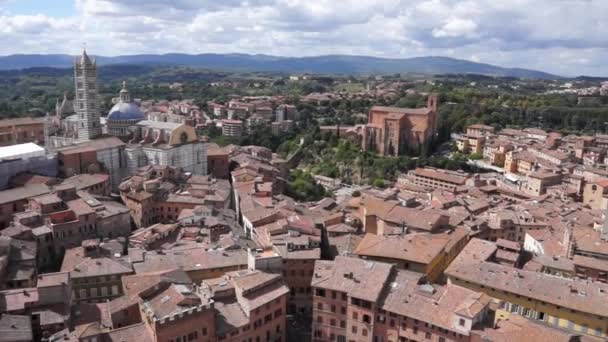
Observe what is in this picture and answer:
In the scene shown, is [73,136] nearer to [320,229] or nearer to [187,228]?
[187,228]

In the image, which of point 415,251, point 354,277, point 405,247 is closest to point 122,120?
point 405,247

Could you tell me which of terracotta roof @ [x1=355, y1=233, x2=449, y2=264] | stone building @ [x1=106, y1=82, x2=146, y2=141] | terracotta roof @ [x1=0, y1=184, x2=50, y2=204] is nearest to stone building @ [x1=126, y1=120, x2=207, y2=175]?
stone building @ [x1=106, y1=82, x2=146, y2=141]

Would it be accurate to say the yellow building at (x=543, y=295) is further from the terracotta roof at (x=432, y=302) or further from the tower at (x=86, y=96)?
the tower at (x=86, y=96)

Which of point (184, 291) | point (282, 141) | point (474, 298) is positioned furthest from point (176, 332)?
point (282, 141)

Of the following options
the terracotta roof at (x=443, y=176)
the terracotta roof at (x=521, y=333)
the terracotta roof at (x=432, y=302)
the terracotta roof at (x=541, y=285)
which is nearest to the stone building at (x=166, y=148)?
the terracotta roof at (x=443, y=176)

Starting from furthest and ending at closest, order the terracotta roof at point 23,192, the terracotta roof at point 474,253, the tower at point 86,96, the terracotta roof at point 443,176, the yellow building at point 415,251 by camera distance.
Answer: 1. the terracotta roof at point 443,176
2. the tower at point 86,96
3. the terracotta roof at point 23,192
4. the terracotta roof at point 474,253
5. the yellow building at point 415,251

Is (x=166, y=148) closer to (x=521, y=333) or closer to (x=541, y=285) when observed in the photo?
(x=541, y=285)
